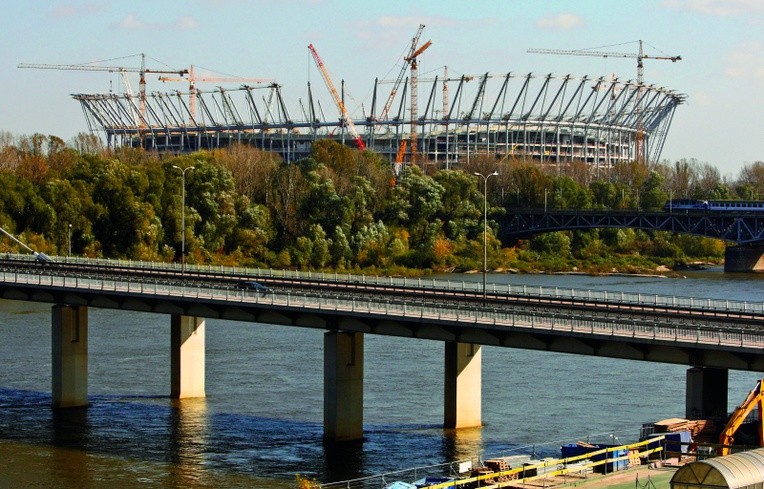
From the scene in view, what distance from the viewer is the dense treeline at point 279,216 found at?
138m

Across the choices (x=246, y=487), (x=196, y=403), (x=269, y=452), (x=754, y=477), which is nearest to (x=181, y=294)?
(x=196, y=403)

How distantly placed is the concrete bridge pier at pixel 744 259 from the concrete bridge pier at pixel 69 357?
107 metres

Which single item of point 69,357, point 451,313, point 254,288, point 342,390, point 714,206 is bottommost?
point 342,390

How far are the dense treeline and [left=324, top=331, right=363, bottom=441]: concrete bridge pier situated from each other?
7371 centimetres

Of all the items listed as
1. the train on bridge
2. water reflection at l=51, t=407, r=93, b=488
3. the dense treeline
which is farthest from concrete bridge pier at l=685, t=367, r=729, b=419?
the train on bridge

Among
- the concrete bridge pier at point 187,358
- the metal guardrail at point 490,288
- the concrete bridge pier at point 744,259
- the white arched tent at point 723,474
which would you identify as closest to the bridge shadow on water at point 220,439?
the concrete bridge pier at point 187,358

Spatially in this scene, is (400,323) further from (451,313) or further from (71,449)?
(71,449)

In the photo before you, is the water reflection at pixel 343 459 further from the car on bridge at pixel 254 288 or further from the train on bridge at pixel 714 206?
the train on bridge at pixel 714 206

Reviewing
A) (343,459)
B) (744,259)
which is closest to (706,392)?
(343,459)

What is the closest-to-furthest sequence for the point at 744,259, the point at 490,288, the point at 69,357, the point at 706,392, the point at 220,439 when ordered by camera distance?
1. the point at 706,392
2. the point at 220,439
3. the point at 69,357
4. the point at 490,288
5. the point at 744,259

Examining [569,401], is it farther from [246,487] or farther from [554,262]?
[554,262]

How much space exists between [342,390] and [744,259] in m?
113

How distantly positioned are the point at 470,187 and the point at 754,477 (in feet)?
434

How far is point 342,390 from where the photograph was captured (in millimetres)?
60406
